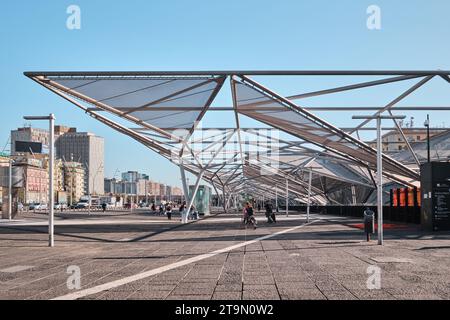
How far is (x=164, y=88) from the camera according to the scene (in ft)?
85.8

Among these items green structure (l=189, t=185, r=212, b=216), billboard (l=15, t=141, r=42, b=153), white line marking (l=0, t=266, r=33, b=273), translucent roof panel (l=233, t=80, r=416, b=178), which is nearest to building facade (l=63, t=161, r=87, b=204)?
billboard (l=15, t=141, r=42, b=153)

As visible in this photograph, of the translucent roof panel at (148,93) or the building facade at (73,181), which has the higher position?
the translucent roof panel at (148,93)

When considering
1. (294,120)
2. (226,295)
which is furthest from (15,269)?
(294,120)

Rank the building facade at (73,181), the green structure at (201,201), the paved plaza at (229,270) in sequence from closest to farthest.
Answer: the paved plaza at (229,270) → the green structure at (201,201) → the building facade at (73,181)

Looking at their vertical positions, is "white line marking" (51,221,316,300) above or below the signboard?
below

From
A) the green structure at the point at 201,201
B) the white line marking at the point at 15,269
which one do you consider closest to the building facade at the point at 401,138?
the green structure at the point at 201,201

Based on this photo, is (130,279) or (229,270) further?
(229,270)

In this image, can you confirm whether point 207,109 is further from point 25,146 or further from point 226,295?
point 25,146

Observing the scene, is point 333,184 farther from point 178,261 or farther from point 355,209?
point 178,261

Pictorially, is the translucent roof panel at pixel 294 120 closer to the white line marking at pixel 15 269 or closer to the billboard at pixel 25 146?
the white line marking at pixel 15 269

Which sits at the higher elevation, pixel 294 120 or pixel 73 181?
pixel 294 120

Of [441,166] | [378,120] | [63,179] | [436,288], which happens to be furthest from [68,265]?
[63,179]

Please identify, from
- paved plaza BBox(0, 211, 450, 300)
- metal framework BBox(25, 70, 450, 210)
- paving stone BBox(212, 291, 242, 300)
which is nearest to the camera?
paving stone BBox(212, 291, 242, 300)

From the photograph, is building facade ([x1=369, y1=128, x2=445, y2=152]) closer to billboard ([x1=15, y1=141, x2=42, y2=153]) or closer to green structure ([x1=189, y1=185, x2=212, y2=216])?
green structure ([x1=189, y1=185, x2=212, y2=216])
